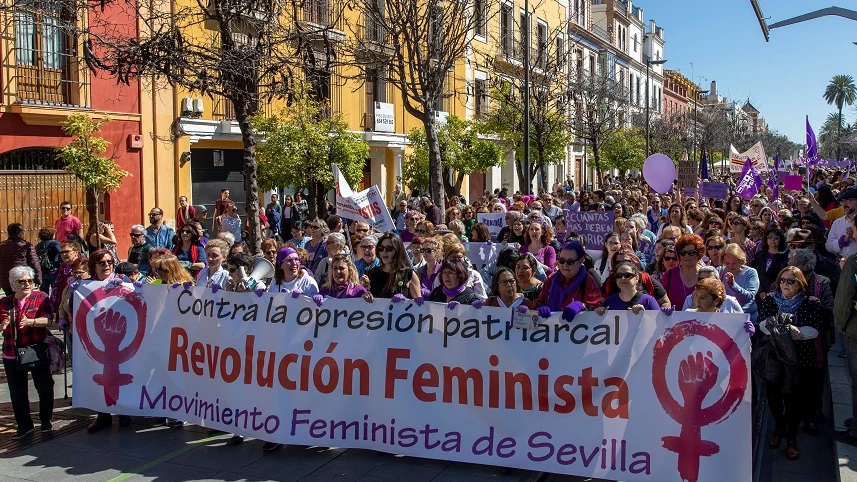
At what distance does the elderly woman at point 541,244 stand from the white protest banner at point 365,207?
1.61m

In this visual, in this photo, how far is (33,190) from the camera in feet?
53.2

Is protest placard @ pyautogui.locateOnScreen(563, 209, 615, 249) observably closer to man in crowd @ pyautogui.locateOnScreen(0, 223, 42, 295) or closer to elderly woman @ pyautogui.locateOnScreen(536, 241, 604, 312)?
elderly woman @ pyautogui.locateOnScreen(536, 241, 604, 312)

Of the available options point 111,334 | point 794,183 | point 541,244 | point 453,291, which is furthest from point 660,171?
point 794,183

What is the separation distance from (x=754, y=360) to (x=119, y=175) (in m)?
12.7

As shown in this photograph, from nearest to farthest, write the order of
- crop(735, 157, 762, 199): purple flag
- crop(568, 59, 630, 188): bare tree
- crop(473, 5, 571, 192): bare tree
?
crop(735, 157, 762, 199): purple flag
crop(473, 5, 571, 192): bare tree
crop(568, 59, 630, 188): bare tree

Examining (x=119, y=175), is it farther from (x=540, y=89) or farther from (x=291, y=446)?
(x=540, y=89)

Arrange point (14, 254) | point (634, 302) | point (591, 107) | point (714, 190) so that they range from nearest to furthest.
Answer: point (634, 302) → point (14, 254) → point (714, 190) → point (591, 107)

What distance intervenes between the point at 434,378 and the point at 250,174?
6327 millimetres

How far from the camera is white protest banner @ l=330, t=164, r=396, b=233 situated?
9.85 meters

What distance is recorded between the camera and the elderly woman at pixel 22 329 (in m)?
6.61

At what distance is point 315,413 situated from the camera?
610 cm

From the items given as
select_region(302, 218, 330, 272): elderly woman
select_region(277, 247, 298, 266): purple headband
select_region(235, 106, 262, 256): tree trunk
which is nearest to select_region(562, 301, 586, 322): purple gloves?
select_region(277, 247, 298, 266): purple headband

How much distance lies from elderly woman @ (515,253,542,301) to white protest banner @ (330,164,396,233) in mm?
3064

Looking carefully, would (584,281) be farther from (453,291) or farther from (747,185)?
(747,185)
